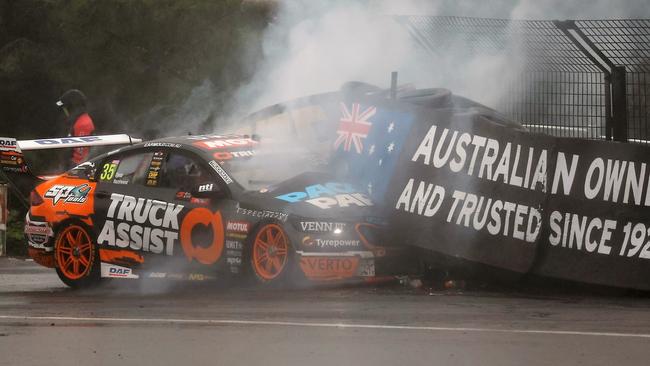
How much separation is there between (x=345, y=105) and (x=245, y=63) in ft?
19.5

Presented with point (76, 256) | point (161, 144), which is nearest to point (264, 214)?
point (161, 144)

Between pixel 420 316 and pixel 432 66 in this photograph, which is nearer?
pixel 420 316

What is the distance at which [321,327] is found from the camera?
8758mm

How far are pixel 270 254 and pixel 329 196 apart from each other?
2.39 ft

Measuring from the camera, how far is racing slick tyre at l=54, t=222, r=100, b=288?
39.7ft

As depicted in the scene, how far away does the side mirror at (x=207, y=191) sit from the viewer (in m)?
11.3

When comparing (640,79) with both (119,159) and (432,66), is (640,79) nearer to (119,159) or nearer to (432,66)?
(432,66)

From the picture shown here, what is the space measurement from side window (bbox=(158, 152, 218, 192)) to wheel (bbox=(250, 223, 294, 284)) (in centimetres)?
89

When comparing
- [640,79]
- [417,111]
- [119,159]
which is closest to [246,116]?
[119,159]

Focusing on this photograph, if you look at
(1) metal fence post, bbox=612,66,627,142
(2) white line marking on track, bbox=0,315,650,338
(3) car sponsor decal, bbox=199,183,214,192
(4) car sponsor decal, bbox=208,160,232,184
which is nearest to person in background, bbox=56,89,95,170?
(4) car sponsor decal, bbox=208,160,232,184

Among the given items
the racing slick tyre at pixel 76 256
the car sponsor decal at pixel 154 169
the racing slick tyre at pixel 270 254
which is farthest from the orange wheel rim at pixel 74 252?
the racing slick tyre at pixel 270 254

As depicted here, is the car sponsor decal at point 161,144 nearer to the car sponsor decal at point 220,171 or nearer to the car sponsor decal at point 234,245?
the car sponsor decal at point 220,171

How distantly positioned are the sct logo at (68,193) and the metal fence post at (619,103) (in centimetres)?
492

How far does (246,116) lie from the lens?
13578 mm
